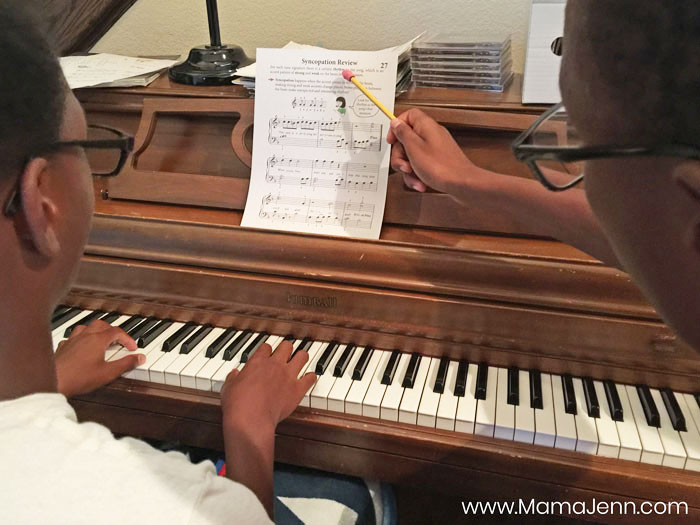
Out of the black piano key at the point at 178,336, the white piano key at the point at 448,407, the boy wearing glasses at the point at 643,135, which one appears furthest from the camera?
the black piano key at the point at 178,336

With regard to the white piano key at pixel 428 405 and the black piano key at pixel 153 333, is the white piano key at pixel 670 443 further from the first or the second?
the black piano key at pixel 153 333

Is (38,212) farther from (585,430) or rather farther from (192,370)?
(585,430)

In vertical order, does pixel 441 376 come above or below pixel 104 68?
below

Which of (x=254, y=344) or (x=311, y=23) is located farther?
(x=311, y=23)

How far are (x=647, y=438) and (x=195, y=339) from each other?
956 mm

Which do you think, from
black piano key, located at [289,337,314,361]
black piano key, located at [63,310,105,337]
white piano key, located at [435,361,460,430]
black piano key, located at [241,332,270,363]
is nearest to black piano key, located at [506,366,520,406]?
white piano key, located at [435,361,460,430]

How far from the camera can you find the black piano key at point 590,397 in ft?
3.64

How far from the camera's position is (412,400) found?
1.16m

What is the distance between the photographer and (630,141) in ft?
1.71

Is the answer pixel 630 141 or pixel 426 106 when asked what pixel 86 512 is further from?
pixel 426 106

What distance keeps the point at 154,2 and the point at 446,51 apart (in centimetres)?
113

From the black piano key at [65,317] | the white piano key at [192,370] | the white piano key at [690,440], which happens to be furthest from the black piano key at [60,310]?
the white piano key at [690,440]

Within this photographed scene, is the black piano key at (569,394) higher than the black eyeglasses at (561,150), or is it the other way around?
the black eyeglasses at (561,150)

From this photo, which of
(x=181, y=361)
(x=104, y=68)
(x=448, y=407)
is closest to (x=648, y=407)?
(x=448, y=407)
